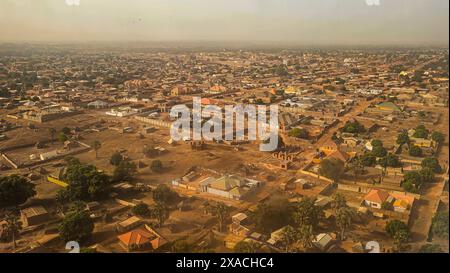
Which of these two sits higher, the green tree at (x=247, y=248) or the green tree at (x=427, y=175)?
the green tree at (x=247, y=248)

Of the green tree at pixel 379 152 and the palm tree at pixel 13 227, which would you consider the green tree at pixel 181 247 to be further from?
the green tree at pixel 379 152

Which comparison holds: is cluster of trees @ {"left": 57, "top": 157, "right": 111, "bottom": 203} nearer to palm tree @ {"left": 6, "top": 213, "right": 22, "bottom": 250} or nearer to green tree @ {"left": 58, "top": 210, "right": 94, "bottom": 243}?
palm tree @ {"left": 6, "top": 213, "right": 22, "bottom": 250}

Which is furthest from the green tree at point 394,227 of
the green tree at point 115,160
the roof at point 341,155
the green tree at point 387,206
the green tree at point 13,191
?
the green tree at point 13,191

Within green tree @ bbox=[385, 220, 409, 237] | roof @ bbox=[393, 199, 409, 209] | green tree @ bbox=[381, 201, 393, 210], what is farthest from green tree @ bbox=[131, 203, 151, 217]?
roof @ bbox=[393, 199, 409, 209]

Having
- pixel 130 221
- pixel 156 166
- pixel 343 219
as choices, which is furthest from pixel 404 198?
pixel 156 166

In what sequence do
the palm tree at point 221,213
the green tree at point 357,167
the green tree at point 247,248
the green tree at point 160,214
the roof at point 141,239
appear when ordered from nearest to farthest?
the green tree at point 247,248 → the roof at point 141,239 → the palm tree at point 221,213 → the green tree at point 160,214 → the green tree at point 357,167
